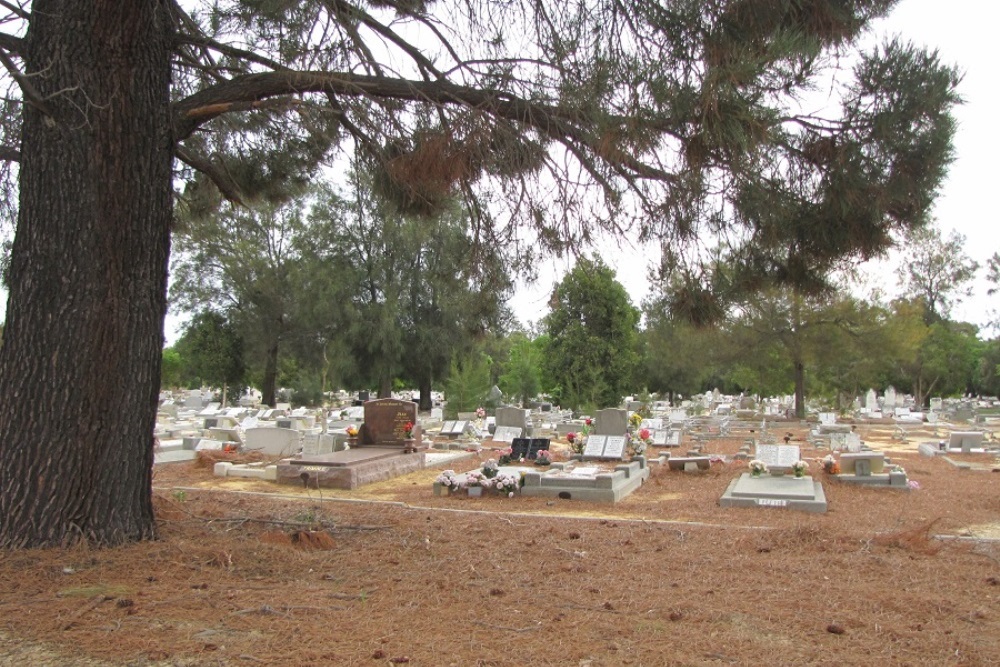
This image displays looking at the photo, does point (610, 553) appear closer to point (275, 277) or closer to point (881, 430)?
point (881, 430)

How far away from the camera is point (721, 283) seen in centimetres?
605

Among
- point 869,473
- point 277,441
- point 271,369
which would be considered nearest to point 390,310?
point 271,369

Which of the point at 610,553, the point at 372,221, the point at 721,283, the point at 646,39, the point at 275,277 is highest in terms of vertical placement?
the point at 372,221

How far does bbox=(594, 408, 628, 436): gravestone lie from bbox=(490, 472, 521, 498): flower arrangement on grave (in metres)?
5.57

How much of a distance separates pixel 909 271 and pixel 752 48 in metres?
45.7

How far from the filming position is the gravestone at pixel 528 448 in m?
15.2

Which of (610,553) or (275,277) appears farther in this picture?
(275,277)

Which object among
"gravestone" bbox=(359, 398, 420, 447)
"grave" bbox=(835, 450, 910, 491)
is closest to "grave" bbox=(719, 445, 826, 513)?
"grave" bbox=(835, 450, 910, 491)

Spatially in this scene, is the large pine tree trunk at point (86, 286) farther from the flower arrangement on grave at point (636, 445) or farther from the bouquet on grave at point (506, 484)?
the flower arrangement on grave at point (636, 445)

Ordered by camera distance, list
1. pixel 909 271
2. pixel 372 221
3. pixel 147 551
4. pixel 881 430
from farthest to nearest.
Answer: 1. pixel 909 271
2. pixel 372 221
3. pixel 881 430
4. pixel 147 551

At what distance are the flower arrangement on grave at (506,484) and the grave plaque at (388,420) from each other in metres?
4.33

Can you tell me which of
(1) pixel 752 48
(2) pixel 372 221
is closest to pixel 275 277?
(2) pixel 372 221

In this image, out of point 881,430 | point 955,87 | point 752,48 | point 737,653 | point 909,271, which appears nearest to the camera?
point 737,653

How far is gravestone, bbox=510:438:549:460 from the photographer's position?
1524cm
